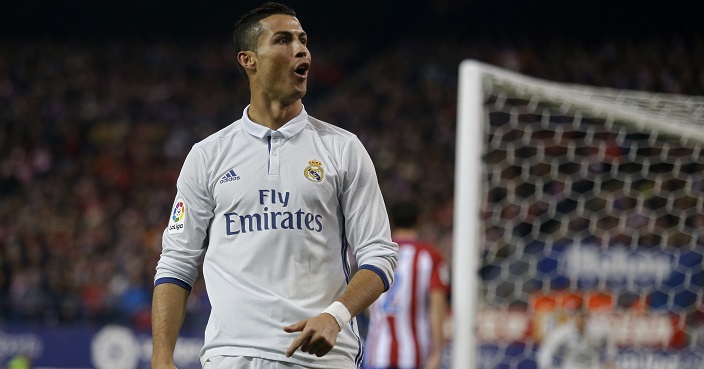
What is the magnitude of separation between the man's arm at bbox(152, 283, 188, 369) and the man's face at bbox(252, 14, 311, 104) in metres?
0.62

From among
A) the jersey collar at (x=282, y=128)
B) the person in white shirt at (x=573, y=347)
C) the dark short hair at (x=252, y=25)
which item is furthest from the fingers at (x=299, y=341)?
the person in white shirt at (x=573, y=347)

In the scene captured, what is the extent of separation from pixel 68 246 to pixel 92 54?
23.0ft

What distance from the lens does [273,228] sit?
2764 millimetres

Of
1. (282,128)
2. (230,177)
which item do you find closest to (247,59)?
(282,128)

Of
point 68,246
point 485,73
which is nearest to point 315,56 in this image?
point 68,246

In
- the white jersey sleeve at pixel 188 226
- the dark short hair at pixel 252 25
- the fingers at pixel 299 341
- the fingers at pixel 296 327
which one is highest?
the dark short hair at pixel 252 25

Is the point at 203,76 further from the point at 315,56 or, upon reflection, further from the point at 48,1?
the point at 48,1

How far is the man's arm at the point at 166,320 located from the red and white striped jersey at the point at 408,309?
3.18 m

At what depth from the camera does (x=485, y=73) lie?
5.08 metres

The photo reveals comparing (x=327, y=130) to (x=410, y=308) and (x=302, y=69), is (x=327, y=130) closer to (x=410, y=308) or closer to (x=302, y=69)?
(x=302, y=69)

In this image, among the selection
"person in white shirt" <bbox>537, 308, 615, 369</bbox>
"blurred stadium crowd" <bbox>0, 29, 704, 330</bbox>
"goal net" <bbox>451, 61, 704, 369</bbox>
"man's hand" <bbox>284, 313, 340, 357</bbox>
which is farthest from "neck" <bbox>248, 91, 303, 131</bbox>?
"blurred stadium crowd" <bbox>0, 29, 704, 330</bbox>

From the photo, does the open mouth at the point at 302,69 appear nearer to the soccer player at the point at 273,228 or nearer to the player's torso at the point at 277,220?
the soccer player at the point at 273,228

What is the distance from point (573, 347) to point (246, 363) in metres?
6.14

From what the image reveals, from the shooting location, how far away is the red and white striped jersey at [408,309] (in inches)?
235
